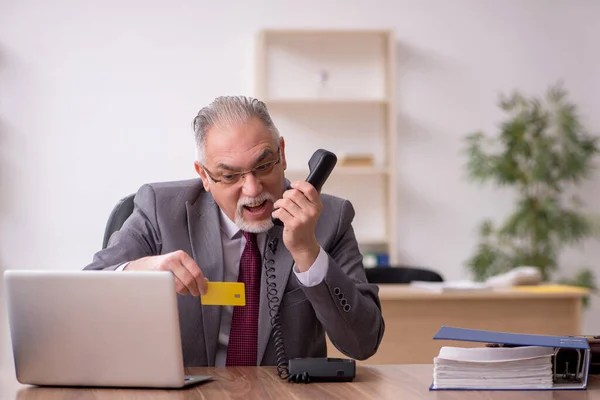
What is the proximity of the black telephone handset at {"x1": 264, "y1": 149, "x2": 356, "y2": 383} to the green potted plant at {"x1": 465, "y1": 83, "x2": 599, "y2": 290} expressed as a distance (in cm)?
355

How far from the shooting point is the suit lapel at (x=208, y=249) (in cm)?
212

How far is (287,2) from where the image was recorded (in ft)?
18.8

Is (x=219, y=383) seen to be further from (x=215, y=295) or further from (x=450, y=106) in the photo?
(x=450, y=106)

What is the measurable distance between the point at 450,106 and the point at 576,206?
1135 millimetres

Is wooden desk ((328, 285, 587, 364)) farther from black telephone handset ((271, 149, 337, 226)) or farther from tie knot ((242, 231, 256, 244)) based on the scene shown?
black telephone handset ((271, 149, 337, 226))

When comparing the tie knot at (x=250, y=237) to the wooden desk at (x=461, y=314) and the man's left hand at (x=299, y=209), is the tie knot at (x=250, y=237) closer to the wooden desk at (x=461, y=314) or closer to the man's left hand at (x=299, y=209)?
the man's left hand at (x=299, y=209)

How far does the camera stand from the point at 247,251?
Result: 2211mm

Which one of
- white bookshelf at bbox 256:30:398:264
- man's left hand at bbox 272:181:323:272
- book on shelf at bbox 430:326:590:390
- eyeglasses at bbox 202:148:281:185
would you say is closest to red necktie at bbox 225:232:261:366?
eyeglasses at bbox 202:148:281:185

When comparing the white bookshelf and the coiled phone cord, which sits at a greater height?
the white bookshelf

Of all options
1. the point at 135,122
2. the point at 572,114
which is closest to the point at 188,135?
the point at 135,122

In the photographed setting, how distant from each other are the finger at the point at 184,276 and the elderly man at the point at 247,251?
0.81ft

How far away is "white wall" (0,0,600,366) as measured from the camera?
5520 mm

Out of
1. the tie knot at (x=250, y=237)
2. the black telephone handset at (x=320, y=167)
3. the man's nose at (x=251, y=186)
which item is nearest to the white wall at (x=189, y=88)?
the tie knot at (x=250, y=237)

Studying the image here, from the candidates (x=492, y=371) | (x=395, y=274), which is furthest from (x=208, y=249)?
(x=395, y=274)
